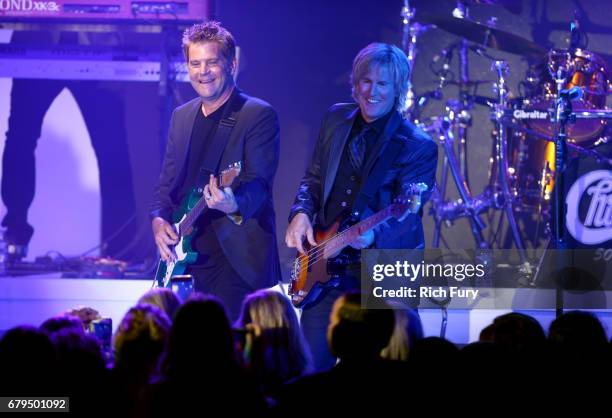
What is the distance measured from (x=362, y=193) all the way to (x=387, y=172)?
0.18 meters

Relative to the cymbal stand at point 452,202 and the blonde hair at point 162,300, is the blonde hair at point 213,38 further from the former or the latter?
the cymbal stand at point 452,202

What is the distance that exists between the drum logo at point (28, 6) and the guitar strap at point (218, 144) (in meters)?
3.49

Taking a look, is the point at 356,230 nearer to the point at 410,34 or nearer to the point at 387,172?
the point at 387,172

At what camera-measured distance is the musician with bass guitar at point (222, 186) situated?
5262mm

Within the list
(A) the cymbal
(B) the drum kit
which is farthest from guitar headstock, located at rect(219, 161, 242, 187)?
(A) the cymbal

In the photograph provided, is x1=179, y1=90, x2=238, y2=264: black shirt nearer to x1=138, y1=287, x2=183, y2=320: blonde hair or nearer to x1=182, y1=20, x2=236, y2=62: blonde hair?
x1=182, y1=20, x2=236, y2=62: blonde hair

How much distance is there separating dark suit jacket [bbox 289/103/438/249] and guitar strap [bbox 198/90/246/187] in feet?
1.81

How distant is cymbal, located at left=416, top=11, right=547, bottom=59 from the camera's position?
8.16m

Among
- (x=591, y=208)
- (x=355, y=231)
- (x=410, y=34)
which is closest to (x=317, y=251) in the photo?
(x=355, y=231)

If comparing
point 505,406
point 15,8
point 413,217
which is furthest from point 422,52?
point 505,406

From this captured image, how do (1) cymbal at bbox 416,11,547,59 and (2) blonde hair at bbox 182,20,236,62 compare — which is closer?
(2) blonde hair at bbox 182,20,236,62

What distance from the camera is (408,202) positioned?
4.75m

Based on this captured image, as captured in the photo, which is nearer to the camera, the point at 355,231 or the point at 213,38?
the point at 355,231

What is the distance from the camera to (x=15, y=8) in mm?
8211
